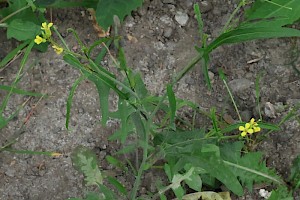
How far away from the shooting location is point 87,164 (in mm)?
2391

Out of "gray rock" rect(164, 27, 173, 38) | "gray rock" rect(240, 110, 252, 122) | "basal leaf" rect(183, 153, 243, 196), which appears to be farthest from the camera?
"gray rock" rect(164, 27, 173, 38)

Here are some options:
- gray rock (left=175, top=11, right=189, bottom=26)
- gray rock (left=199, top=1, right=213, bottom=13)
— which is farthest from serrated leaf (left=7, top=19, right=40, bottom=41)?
gray rock (left=199, top=1, right=213, bottom=13)

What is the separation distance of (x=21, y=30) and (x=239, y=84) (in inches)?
41.3

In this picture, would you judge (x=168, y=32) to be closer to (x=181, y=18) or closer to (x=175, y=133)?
(x=181, y=18)

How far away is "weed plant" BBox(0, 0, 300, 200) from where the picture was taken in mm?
2045

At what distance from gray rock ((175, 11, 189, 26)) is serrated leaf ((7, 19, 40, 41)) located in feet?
2.29

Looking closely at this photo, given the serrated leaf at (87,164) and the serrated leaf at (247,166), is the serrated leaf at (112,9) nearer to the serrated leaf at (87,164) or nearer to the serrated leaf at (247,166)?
the serrated leaf at (87,164)

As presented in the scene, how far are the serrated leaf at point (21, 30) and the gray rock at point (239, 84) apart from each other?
949mm

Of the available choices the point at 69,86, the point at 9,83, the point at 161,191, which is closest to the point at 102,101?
the point at 161,191

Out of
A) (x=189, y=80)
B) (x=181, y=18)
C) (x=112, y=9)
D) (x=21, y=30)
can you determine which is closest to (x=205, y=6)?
(x=181, y=18)

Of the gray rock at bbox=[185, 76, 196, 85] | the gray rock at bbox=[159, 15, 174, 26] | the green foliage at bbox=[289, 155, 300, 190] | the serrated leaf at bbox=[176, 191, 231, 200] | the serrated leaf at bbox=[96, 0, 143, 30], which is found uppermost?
the serrated leaf at bbox=[96, 0, 143, 30]

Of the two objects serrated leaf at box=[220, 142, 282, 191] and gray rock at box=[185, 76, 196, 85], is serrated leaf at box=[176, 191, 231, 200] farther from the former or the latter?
gray rock at box=[185, 76, 196, 85]

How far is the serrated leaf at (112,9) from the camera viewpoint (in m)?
2.54

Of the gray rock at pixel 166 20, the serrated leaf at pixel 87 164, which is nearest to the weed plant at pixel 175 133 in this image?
the serrated leaf at pixel 87 164
